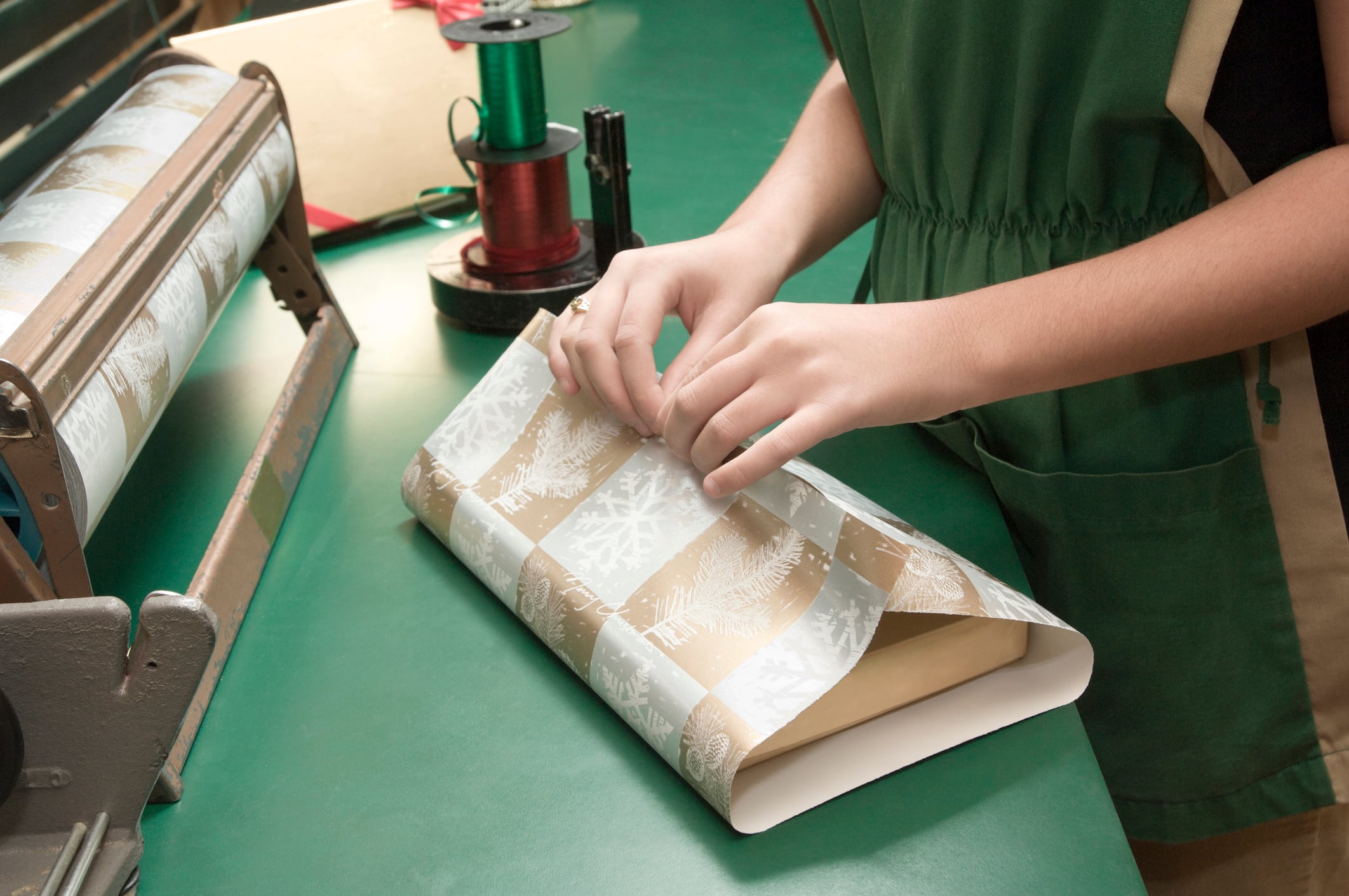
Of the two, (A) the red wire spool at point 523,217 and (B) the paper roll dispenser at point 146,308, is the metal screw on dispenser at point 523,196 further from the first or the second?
(B) the paper roll dispenser at point 146,308

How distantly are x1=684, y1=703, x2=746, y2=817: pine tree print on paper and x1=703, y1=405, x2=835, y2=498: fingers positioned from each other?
6.2 inches

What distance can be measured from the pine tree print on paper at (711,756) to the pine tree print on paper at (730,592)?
57 millimetres

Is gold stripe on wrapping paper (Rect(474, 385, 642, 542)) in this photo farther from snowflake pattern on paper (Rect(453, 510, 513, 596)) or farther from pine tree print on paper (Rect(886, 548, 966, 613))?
pine tree print on paper (Rect(886, 548, 966, 613))

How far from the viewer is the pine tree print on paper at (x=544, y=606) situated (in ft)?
2.43

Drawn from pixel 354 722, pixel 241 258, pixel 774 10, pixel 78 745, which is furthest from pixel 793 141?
pixel 774 10

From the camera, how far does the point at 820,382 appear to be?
27.7 inches

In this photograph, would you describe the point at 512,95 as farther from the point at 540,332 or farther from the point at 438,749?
the point at 438,749

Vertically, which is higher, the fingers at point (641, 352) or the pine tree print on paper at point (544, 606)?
the fingers at point (641, 352)

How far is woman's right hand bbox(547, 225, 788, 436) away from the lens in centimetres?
81

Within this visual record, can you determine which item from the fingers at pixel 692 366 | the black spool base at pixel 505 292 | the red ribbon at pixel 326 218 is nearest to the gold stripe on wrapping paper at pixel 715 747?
the fingers at pixel 692 366

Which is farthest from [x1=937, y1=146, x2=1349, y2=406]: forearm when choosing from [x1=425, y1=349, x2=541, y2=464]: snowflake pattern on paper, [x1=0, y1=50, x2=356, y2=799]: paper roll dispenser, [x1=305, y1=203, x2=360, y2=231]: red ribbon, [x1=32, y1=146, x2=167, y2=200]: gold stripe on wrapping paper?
[x1=305, y1=203, x2=360, y2=231]: red ribbon

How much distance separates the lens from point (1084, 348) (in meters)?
0.71

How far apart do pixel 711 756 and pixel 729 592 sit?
111mm

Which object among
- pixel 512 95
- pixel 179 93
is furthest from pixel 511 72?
pixel 179 93
